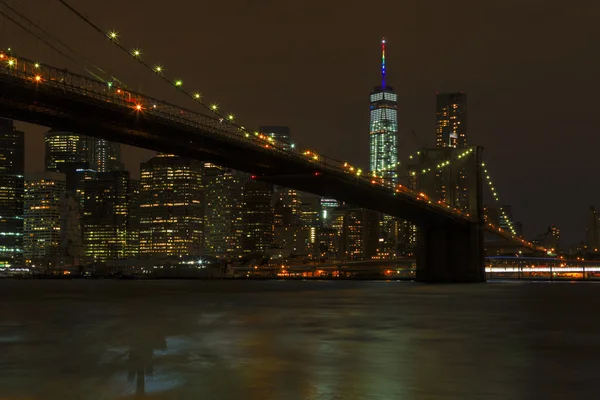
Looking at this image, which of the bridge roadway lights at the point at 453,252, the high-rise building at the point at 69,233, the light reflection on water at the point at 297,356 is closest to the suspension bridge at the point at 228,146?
the bridge roadway lights at the point at 453,252

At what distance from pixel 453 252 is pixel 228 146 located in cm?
3246

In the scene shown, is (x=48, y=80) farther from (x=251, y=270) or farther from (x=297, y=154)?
(x=251, y=270)

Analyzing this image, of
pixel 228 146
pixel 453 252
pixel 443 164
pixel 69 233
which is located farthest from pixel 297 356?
pixel 69 233

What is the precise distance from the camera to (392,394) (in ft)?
42.1

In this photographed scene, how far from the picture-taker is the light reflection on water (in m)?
13.4

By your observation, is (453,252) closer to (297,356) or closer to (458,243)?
(458,243)

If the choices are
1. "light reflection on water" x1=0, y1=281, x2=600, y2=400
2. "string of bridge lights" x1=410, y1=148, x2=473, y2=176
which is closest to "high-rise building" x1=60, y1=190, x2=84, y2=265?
"string of bridge lights" x1=410, y1=148, x2=473, y2=176

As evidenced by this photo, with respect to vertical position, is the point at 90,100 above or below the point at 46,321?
above

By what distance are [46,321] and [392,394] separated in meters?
19.6

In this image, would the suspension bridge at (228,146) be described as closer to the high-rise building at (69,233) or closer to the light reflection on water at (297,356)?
the light reflection on water at (297,356)

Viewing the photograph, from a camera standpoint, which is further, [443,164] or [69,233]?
[69,233]

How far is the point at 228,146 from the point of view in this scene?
60938 millimetres

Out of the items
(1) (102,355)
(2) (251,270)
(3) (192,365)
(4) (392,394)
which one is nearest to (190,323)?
(1) (102,355)

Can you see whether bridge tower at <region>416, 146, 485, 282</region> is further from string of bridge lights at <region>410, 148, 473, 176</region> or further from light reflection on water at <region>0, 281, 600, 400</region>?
light reflection on water at <region>0, 281, 600, 400</region>
